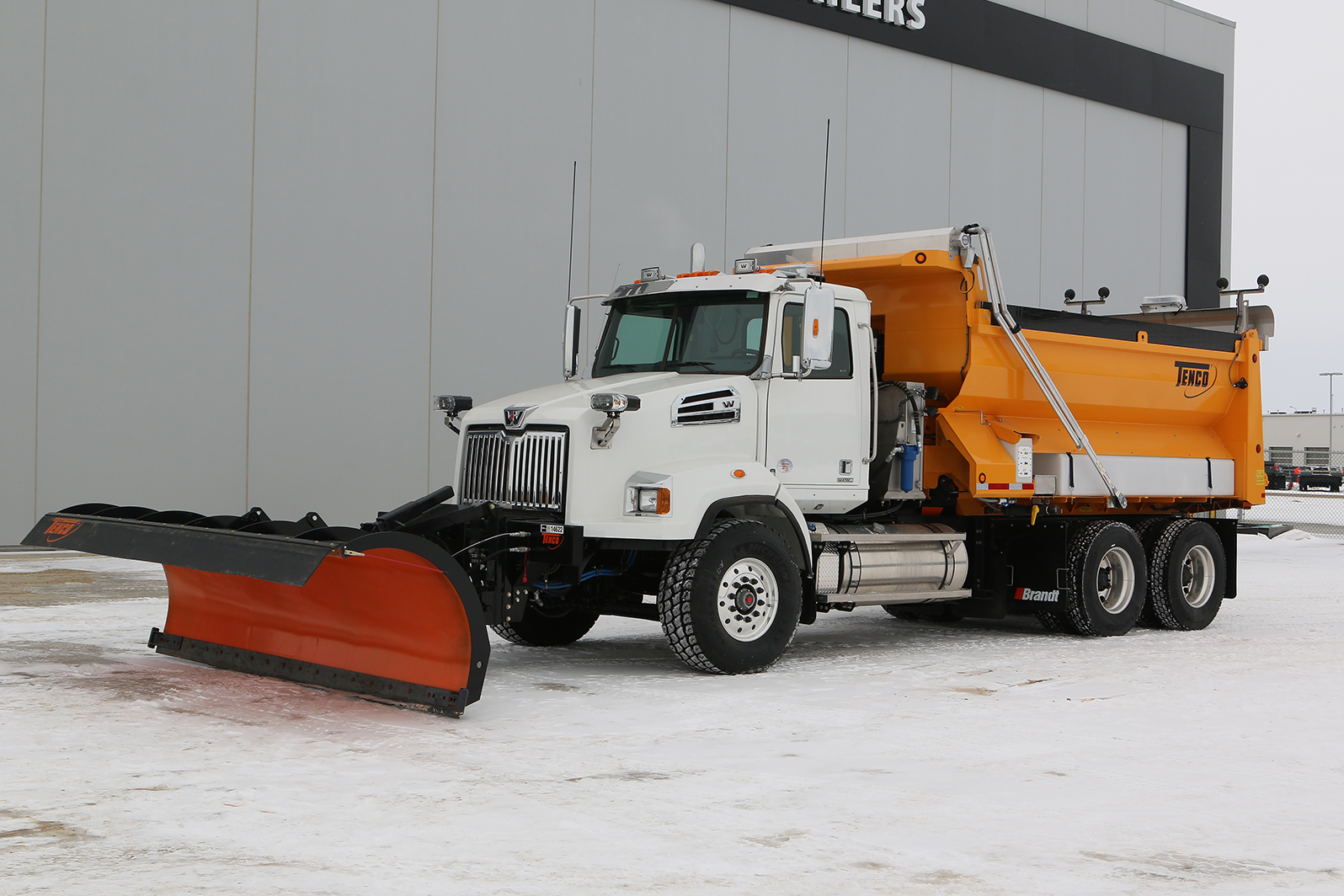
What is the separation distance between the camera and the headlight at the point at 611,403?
836cm

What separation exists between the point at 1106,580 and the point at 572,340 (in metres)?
5.35

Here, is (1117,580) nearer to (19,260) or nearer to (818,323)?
(818,323)

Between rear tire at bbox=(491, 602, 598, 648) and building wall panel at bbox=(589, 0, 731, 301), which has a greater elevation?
building wall panel at bbox=(589, 0, 731, 301)

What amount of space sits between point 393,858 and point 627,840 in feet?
2.84

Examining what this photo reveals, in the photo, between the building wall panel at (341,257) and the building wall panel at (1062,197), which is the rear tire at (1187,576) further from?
the building wall panel at (1062,197)

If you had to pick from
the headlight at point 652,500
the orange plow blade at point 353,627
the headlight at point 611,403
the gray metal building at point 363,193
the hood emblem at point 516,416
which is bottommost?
the orange plow blade at point 353,627

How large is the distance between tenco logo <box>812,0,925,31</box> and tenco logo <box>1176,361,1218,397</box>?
1333cm

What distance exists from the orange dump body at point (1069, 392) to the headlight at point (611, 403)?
3.36 meters

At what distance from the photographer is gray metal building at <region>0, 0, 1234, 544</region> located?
17.3 metres

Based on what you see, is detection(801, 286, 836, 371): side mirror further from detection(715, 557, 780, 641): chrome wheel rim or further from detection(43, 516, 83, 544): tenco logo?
detection(43, 516, 83, 544): tenco logo

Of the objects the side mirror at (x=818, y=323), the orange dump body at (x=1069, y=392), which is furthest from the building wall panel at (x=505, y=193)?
the side mirror at (x=818, y=323)

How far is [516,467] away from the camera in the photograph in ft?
28.9

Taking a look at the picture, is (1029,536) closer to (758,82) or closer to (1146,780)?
(1146,780)

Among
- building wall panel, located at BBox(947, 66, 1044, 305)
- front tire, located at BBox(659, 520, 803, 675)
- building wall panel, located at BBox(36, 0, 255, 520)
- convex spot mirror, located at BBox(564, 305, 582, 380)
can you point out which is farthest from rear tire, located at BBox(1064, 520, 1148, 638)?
building wall panel, located at BBox(947, 66, 1044, 305)
